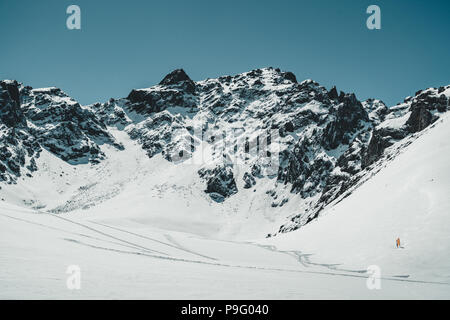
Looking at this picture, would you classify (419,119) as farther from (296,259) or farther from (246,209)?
(246,209)

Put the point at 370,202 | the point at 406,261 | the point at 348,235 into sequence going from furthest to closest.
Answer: the point at 370,202, the point at 348,235, the point at 406,261

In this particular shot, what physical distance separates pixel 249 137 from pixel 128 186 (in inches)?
3148

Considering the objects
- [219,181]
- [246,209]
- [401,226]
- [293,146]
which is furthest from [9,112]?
[401,226]

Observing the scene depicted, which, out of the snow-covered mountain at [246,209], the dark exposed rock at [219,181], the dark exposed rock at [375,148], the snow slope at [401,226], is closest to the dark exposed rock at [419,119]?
the snow-covered mountain at [246,209]

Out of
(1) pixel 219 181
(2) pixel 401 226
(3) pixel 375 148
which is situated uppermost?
(1) pixel 219 181

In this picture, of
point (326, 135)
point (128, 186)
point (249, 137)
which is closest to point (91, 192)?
point (128, 186)

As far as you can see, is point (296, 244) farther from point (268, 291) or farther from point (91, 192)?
point (91, 192)

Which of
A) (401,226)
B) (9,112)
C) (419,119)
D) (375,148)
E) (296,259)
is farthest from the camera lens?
(9,112)

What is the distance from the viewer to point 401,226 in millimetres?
21812

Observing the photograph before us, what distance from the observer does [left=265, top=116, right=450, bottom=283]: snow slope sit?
17906 mm

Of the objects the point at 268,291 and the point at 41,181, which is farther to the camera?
the point at 41,181

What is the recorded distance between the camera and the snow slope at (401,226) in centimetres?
1791

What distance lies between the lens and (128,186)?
151375mm

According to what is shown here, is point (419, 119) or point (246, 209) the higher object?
point (419, 119)
